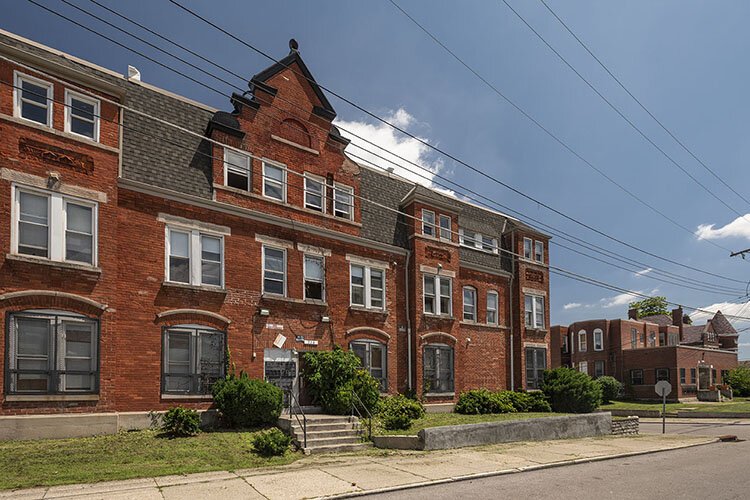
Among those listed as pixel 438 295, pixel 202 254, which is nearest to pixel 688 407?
pixel 438 295

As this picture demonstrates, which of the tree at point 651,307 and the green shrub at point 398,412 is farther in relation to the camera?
the tree at point 651,307

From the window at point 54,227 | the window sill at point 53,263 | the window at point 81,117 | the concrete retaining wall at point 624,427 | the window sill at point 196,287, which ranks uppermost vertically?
the window at point 81,117

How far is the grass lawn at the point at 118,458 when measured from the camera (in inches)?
467

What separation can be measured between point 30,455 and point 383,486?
786cm

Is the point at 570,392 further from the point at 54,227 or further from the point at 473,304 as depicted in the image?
the point at 54,227

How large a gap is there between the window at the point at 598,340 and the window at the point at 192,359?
47.9 meters

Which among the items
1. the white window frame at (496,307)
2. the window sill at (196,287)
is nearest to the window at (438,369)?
the white window frame at (496,307)

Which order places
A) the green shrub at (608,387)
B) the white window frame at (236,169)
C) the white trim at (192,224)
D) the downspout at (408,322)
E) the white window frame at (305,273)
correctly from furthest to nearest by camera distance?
the green shrub at (608,387), the downspout at (408,322), the white window frame at (305,273), the white window frame at (236,169), the white trim at (192,224)

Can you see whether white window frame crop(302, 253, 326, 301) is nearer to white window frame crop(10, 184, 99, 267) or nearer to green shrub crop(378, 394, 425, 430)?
green shrub crop(378, 394, 425, 430)

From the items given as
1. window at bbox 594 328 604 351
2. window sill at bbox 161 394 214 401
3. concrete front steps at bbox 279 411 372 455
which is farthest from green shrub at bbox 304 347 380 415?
window at bbox 594 328 604 351

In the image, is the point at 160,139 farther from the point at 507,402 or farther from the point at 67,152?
the point at 507,402

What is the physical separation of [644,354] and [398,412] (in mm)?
41063

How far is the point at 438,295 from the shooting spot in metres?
26.2

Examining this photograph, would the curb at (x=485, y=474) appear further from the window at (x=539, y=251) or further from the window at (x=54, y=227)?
the window at (x=539, y=251)
